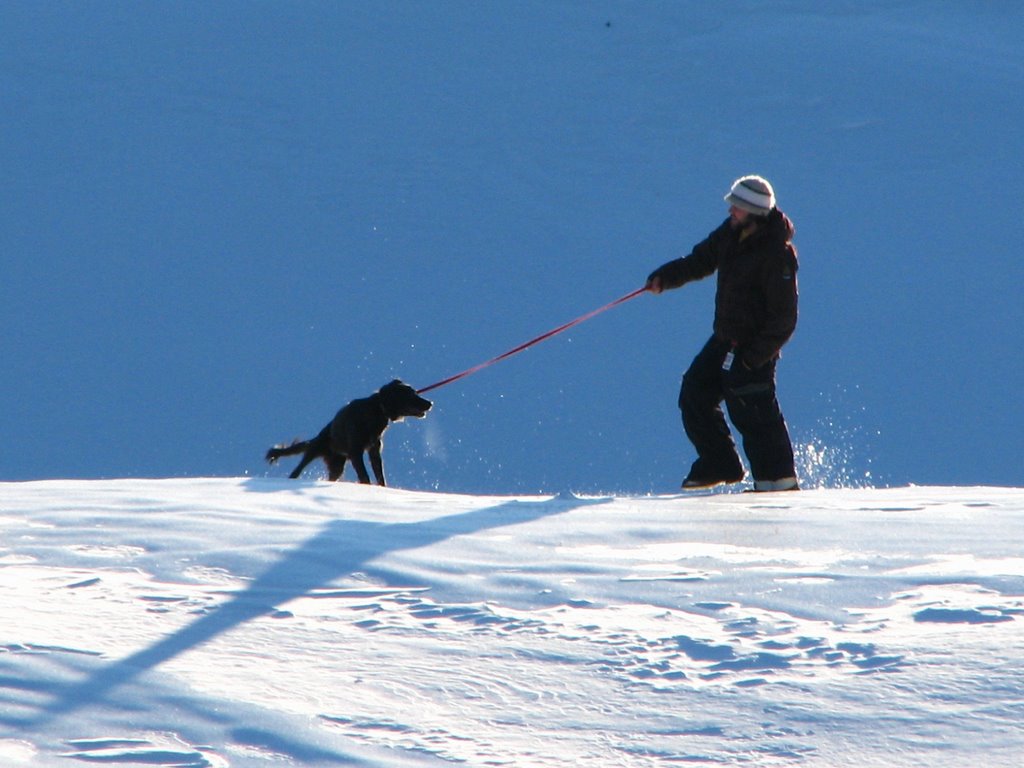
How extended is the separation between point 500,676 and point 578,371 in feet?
26.9

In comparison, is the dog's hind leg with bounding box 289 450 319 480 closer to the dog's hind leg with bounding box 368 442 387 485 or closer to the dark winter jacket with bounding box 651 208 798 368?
the dog's hind leg with bounding box 368 442 387 485

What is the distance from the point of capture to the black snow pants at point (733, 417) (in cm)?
498

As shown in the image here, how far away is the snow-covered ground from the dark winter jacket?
3.99ft

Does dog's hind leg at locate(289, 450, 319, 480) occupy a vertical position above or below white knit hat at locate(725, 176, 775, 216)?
below

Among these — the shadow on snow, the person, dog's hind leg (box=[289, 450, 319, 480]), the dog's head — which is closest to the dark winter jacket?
→ the person

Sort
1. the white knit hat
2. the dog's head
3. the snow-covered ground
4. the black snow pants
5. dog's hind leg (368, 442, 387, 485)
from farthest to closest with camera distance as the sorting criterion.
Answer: the dog's head < dog's hind leg (368, 442, 387, 485) < the black snow pants < the white knit hat < the snow-covered ground

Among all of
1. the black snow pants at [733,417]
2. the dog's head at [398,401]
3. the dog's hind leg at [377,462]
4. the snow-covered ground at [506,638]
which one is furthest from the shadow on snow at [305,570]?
the dog's head at [398,401]

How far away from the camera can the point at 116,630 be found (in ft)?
8.61

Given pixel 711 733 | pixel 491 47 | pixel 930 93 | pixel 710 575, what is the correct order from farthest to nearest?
pixel 491 47
pixel 930 93
pixel 710 575
pixel 711 733

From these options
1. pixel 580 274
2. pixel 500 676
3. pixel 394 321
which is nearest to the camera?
pixel 500 676

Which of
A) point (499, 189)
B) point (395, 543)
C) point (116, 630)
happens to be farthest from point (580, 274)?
point (116, 630)

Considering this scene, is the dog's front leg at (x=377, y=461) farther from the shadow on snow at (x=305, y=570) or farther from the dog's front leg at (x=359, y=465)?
the shadow on snow at (x=305, y=570)

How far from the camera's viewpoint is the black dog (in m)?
5.71

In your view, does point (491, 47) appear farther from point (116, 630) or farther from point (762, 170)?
point (116, 630)
